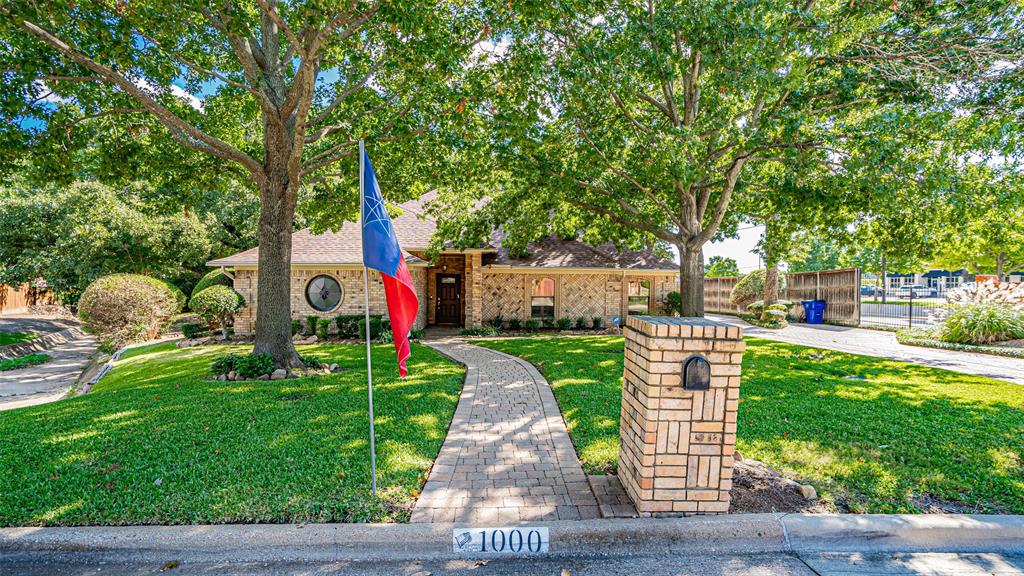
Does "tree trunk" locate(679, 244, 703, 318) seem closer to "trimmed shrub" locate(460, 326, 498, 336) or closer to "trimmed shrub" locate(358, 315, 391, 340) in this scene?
"trimmed shrub" locate(460, 326, 498, 336)

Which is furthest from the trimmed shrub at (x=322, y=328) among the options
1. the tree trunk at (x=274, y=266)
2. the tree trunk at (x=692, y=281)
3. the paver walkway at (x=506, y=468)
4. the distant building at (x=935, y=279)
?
the distant building at (x=935, y=279)

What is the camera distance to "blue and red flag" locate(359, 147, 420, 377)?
3520mm

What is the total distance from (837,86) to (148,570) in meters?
11.1

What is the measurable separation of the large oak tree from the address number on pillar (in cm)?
597

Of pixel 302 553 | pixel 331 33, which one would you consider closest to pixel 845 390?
pixel 302 553

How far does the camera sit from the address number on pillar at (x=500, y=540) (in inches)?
116

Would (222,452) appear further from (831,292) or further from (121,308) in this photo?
(831,292)

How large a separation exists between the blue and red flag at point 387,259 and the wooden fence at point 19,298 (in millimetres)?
27627

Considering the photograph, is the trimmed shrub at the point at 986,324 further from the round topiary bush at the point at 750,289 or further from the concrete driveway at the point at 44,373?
the concrete driveway at the point at 44,373

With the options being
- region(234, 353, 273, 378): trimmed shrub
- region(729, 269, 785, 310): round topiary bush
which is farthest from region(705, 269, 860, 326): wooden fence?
region(234, 353, 273, 378): trimmed shrub

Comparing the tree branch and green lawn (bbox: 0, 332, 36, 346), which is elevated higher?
the tree branch

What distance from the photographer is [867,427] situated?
5203 millimetres

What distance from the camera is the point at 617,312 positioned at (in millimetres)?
16859

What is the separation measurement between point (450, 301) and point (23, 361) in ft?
41.7
